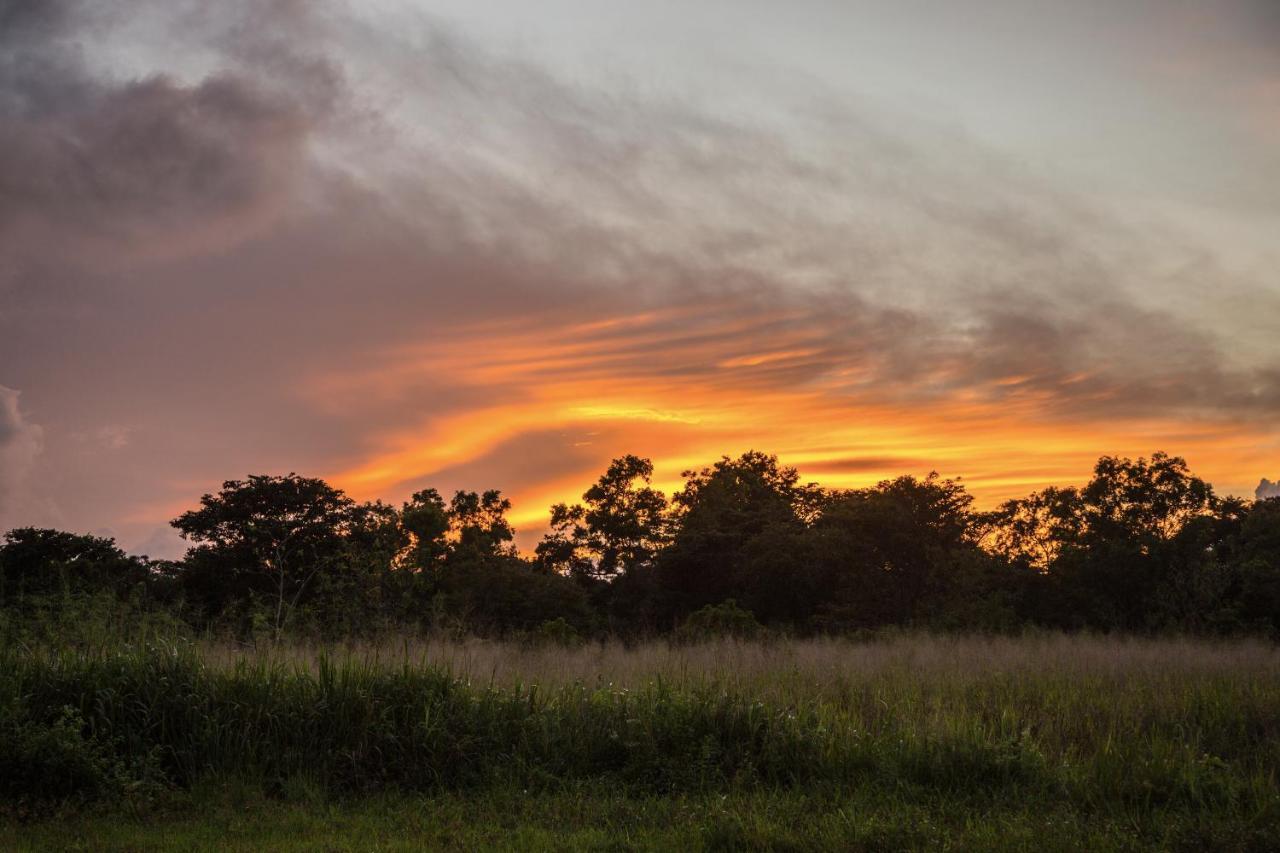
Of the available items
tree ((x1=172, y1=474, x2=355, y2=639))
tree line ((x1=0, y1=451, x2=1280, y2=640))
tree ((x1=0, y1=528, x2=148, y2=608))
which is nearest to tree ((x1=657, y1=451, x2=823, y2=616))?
tree line ((x1=0, y1=451, x2=1280, y2=640))

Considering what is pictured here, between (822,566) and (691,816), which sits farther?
(822,566)

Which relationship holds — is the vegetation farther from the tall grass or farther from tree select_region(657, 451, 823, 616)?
tree select_region(657, 451, 823, 616)

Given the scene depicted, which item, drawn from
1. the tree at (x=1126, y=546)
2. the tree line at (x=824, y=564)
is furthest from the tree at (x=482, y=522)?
the tree at (x=1126, y=546)

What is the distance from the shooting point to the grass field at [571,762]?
23.7ft

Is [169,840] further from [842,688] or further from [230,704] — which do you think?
[842,688]

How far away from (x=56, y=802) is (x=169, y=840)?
1662 millimetres

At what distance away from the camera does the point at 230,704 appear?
9.34m

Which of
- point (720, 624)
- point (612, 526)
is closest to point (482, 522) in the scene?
point (612, 526)

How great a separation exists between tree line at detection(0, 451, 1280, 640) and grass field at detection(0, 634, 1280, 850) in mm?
10435

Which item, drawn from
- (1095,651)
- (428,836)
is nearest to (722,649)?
(1095,651)

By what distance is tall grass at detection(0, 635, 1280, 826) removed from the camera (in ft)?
27.1

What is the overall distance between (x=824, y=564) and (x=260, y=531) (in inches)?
722

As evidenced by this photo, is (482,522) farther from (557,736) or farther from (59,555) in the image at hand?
(557,736)

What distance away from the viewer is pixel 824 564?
32.2 meters
